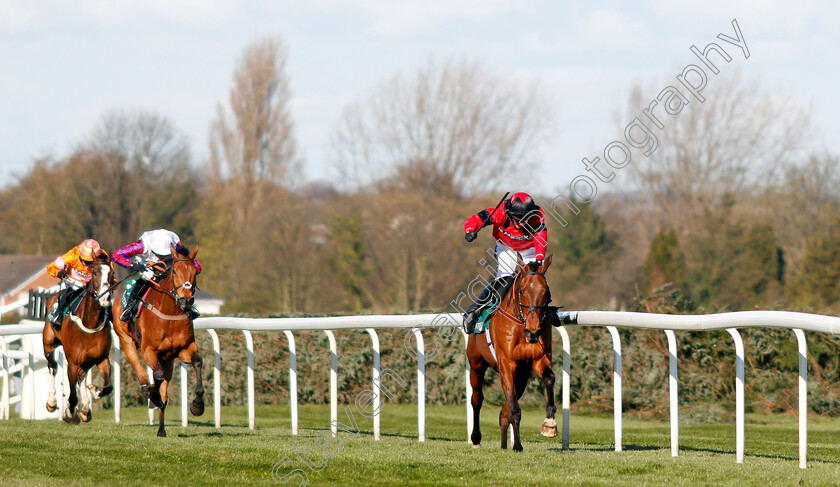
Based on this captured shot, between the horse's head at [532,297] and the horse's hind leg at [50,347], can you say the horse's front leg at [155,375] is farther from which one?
the horse's head at [532,297]

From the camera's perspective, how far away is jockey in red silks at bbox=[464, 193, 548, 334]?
23.7 ft

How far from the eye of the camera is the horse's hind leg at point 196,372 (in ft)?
27.7

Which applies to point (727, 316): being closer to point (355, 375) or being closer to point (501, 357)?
point (501, 357)

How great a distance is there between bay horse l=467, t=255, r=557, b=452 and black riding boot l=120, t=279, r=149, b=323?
3.74m

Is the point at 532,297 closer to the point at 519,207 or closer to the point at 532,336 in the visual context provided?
the point at 532,336

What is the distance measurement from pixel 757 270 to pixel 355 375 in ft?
76.8

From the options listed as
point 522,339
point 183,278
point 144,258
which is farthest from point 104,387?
point 522,339

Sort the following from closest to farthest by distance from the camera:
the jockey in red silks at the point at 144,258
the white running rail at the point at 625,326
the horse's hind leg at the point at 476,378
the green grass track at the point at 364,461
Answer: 1. the green grass track at the point at 364,461
2. the white running rail at the point at 625,326
3. the horse's hind leg at the point at 476,378
4. the jockey in red silks at the point at 144,258

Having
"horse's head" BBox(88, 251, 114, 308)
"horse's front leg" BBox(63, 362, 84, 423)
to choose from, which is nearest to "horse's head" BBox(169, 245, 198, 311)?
"horse's head" BBox(88, 251, 114, 308)

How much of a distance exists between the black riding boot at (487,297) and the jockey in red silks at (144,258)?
3.00 meters

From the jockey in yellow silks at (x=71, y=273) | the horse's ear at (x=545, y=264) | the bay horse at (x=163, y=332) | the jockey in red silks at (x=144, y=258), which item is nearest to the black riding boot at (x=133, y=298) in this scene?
the jockey in red silks at (x=144, y=258)

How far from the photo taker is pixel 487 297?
24.0 ft

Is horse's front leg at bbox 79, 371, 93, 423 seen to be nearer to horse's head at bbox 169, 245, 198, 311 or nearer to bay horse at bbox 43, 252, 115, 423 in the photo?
bay horse at bbox 43, 252, 115, 423

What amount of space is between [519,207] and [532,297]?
2.73ft
